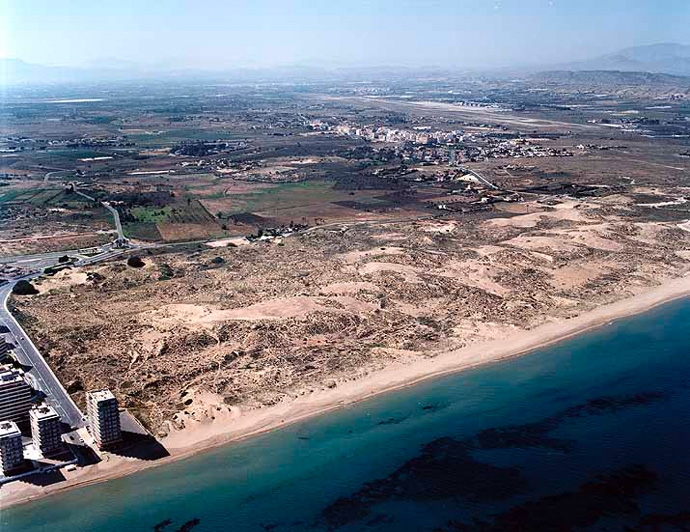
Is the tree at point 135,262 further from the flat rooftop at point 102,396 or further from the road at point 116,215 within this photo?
the flat rooftop at point 102,396

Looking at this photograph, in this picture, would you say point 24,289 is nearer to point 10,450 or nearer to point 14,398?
point 14,398

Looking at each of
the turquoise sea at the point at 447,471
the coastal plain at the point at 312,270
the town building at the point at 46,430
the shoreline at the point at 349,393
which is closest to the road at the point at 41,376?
the coastal plain at the point at 312,270

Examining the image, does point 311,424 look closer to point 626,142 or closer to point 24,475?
point 24,475

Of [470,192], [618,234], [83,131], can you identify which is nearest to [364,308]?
[618,234]

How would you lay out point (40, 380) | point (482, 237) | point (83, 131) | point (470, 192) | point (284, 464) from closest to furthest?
point (284, 464), point (40, 380), point (482, 237), point (470, 192), point (83, 131)

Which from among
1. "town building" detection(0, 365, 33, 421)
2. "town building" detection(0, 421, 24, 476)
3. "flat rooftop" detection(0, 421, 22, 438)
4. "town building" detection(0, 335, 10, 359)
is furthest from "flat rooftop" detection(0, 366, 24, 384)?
"town building" detection(0, 421, 24, 476)
